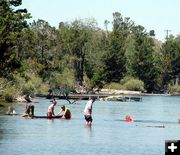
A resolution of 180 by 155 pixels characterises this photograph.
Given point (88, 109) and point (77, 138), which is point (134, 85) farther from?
point (77, 138)

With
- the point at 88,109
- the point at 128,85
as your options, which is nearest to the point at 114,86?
the point at 128,85

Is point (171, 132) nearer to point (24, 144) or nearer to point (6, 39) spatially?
point (24, 144)

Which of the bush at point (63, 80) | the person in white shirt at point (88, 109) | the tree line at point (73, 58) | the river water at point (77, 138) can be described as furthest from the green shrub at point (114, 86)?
the person in white shirt at point (88, 109)

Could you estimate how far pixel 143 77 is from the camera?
7672 inches

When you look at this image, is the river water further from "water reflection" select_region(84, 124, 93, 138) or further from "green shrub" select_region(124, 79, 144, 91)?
"green shrub" select_region(124, 79, 144, 91)

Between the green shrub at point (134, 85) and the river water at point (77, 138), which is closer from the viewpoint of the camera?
the river water at point (77, 138)

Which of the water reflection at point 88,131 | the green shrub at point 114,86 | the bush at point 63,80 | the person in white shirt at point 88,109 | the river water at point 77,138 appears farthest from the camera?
the green shrub at point 114,86

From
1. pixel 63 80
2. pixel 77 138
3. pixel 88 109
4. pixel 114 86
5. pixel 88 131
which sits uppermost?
pixel 63 80

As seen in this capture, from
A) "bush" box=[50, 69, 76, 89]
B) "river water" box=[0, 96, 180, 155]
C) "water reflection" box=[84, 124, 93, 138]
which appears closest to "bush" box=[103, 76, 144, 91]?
"bush" box=[50, 69, 76, 89]

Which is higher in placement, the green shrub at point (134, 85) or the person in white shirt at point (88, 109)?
the green shrub at point (134, 85)

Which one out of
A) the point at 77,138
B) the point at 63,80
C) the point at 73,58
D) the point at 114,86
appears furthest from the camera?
the point at 114,86

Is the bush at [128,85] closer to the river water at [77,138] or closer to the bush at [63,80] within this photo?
the bush at [63,80]

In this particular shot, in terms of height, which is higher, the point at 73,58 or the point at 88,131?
the point at 73,58

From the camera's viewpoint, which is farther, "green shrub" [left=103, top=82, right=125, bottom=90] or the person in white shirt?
"green shrub" [left=103, top=82, right=125, bottom=90]
